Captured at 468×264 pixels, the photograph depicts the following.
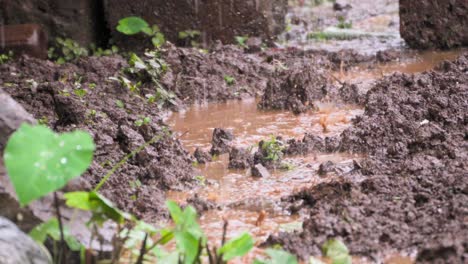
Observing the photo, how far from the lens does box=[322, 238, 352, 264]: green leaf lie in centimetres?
304

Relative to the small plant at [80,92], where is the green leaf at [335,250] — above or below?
below

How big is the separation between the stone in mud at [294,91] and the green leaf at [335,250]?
2760mm

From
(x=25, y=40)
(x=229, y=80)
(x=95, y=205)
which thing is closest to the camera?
(x=95, y=205)

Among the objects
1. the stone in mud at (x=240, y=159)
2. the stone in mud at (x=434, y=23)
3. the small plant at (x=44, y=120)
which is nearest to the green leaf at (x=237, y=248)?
the stone in mud at (x=240, y=159)

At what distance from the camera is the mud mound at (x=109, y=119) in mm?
3989

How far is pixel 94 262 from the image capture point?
9.20 ft

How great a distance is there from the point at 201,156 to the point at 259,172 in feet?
1.46

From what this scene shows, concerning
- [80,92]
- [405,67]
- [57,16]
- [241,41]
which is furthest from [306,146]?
[57,16]

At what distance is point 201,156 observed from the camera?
466cm

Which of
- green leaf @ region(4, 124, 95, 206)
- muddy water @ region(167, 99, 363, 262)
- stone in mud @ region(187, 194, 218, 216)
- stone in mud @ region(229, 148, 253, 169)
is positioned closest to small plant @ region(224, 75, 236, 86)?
muddy water @ region(167, 99, 363, 262)

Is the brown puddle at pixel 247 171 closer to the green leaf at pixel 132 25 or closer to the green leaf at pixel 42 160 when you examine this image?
the green leaf at pixel 42 160

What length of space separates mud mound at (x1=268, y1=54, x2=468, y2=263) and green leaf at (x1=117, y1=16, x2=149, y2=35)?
3097mm

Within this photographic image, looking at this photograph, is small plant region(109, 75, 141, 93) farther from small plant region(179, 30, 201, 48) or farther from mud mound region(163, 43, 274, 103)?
small plant region(179, 30, 201, 48)

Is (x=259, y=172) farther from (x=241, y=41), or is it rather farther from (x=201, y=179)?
(x=241, y=41)
